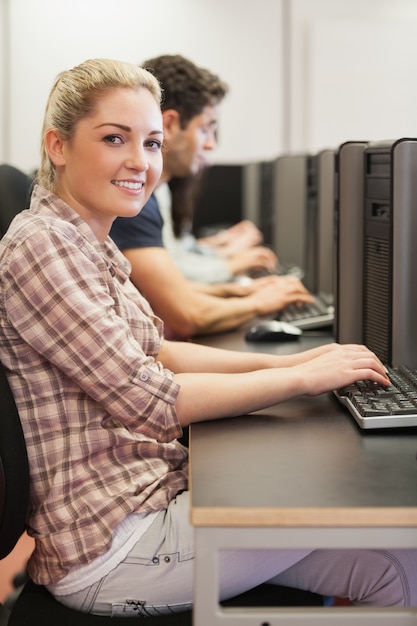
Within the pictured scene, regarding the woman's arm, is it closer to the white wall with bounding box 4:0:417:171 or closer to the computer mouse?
the computer mouse

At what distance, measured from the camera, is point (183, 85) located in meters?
2.24

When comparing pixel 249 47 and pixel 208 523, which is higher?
pixel 249 47

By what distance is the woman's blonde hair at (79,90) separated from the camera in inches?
50.5

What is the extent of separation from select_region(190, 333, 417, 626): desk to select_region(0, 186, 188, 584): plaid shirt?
0.14 m

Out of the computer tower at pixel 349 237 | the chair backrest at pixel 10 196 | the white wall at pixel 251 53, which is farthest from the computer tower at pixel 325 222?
the white wall at pixel 251 53

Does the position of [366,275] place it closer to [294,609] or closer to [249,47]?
[294,609]

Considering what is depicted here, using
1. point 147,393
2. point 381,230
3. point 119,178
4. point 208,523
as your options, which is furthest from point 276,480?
point 381,230

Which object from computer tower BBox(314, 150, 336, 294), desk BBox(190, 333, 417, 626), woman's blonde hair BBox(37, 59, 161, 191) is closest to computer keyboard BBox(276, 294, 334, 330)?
computer tower BBox(314, 150, 336, 294)

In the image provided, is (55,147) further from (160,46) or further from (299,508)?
(160,46)

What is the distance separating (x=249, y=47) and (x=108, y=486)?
4.49m

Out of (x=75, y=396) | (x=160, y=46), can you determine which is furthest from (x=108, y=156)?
(x=160, y=46)

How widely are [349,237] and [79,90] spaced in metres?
0.59

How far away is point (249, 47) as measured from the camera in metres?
5.31

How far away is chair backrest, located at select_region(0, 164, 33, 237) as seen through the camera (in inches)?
62.6
